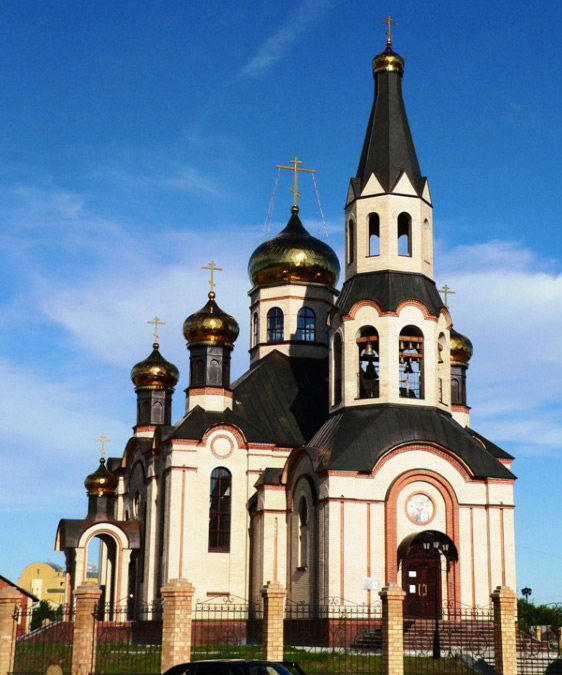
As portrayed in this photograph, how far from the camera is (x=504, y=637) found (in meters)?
18.2

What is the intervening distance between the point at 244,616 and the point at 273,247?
12.0 m

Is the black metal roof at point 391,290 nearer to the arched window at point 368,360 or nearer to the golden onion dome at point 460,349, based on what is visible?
the arched window at point 368,360

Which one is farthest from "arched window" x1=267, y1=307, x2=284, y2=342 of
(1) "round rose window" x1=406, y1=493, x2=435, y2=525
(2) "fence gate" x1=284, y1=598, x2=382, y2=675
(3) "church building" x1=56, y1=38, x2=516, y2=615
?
(2) "fence gate" x1=284, y1=598, x2=382, y2=675

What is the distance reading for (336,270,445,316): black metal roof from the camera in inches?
1073

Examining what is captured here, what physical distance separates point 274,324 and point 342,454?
33.2ft

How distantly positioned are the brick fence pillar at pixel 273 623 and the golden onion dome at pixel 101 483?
19009 millimetres

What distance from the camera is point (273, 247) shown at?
35.5 metres

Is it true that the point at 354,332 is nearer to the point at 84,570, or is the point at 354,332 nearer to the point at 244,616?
→ the point at 244,616

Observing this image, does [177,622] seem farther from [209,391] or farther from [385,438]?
[209,391]

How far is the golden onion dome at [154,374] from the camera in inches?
1428

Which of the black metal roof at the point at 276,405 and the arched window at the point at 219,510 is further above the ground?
the black metal roof at the point at 276,405

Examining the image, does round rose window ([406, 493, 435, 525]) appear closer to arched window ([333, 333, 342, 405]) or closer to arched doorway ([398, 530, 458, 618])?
arched doorway ([398, 530, 458, 618])

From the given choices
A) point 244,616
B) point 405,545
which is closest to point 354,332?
point 405,545

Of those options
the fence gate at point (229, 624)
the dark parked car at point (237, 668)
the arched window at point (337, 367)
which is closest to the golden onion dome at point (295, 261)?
the arched window at point (337, 367)
